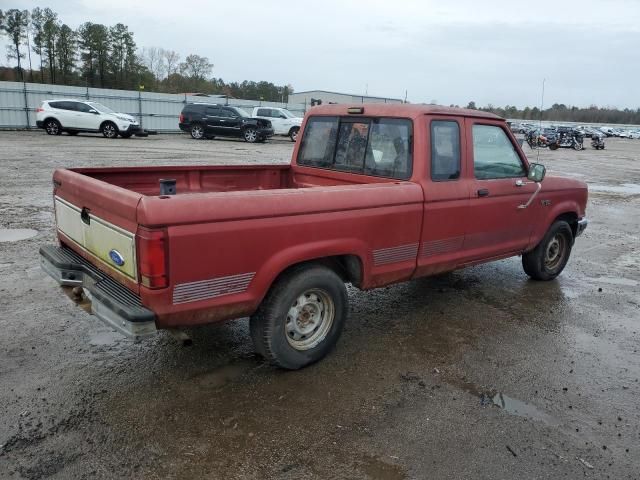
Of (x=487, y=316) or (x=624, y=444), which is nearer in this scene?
(x=624, y=444)

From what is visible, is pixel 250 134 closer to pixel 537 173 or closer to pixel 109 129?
pixel 109 129

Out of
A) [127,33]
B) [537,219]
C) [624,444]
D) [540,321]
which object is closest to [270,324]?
[624,444]

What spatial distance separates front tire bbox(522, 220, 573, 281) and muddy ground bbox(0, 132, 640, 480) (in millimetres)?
443

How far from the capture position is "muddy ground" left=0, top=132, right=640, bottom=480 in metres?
2.89

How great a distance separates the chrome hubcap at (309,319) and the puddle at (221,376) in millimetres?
453

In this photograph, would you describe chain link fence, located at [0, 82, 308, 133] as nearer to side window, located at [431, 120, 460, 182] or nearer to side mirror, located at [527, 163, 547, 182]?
side window, located at [431, 120, 460, 182]

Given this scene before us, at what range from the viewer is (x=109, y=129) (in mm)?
23625

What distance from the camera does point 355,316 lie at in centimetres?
496

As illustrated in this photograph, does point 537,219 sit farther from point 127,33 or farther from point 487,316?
point 127,33

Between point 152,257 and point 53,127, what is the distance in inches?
964

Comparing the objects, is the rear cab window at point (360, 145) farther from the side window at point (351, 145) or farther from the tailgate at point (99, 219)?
the tailgate at point (99, 219)

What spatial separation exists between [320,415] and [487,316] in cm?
246

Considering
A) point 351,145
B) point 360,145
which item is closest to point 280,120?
point 351,145

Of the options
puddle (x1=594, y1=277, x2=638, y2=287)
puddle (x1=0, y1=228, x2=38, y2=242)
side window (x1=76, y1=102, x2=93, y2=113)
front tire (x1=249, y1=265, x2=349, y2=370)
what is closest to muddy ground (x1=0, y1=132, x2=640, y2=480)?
front tire (x1=249, y1=265, x2=349, y2=370)
